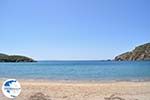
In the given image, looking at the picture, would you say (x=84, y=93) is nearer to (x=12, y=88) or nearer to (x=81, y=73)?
(x=12, y=88)

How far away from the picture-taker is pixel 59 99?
1269cm

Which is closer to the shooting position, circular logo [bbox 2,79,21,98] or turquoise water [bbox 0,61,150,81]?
circular logo [bbox 2,79,21,98]

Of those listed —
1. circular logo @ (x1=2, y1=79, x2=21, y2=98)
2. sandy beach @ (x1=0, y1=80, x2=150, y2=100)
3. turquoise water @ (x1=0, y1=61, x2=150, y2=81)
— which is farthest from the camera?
turquoise water @ (x1=0, y1=61, x2=150, y2=81)

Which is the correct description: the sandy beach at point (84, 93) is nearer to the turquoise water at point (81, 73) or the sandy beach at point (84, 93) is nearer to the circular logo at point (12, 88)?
the circular logo at point (12, 88)

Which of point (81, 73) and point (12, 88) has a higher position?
point (12, 88)

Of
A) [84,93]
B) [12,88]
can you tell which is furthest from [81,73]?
[12,88]

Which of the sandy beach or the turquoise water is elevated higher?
the turquoise water

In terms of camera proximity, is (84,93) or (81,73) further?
(81,73)

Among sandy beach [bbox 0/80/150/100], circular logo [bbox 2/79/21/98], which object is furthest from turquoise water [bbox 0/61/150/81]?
circular logo [bbox 2/79/21/98]

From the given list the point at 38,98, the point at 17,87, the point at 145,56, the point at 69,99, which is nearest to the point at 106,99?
the point at 69,99

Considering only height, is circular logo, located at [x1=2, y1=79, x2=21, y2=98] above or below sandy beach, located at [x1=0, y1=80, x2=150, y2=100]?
above

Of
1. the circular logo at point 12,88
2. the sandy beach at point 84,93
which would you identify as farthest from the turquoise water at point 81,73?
the circular logo at point 12,88

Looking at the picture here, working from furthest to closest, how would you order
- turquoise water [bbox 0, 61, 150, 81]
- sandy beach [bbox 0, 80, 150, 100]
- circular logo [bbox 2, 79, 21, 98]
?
1. turquoise water [bbox 0, 61, 150, 81]
2. sandy beach [bbox 0, 80, 150, 100]
3. circular logo [bbox 2, 79, 21, 98]

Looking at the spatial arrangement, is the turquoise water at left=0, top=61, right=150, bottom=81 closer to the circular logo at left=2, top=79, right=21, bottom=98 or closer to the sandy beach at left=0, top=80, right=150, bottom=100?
the sandy beach at left=0, top=80, right=150, bottom=100
